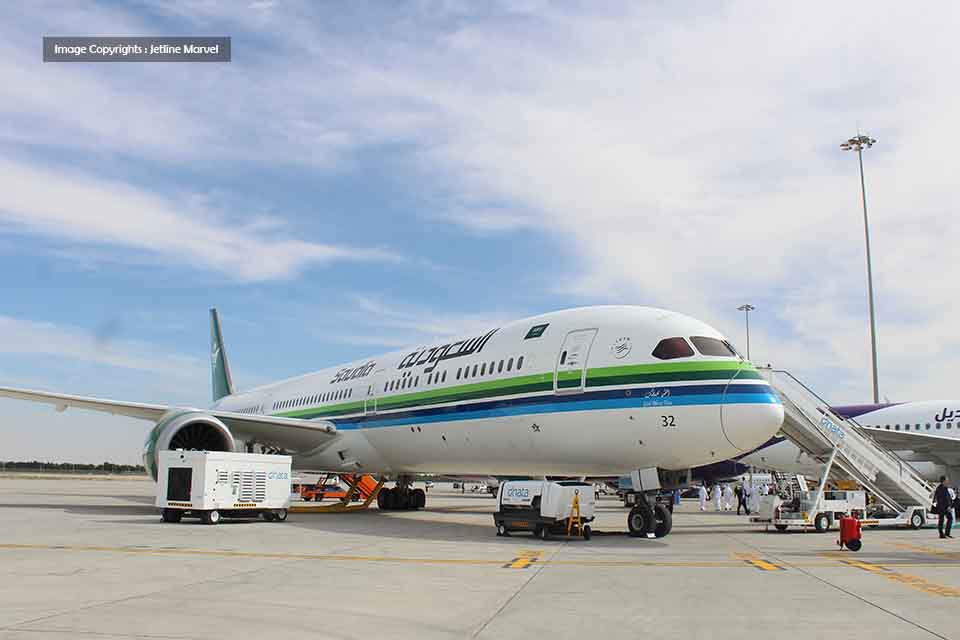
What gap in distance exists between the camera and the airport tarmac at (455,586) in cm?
677

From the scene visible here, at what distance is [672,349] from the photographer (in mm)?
15133

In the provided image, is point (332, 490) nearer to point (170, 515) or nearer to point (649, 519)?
point (170, 515)

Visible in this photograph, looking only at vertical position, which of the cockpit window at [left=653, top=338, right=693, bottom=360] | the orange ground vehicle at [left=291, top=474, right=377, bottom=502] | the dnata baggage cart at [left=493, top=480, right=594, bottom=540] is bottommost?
the orange ground vehicle at [left=291, top=474, right=377, bottom=502]

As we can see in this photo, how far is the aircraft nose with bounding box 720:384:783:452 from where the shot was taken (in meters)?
14.3

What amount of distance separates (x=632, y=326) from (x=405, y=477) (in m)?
12.5

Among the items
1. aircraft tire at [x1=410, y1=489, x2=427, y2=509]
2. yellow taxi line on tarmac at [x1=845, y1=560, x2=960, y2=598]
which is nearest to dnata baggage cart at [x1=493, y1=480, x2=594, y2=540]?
yellow taxi line on tarmac at [x1=845, y1=560, x2=960, y2=598]

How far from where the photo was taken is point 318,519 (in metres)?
21.0

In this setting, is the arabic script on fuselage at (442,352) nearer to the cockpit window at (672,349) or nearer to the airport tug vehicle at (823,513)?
the cockpit window at (672,349)

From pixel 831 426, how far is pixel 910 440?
1253 cm

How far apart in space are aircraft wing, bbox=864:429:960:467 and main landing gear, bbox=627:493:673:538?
1634cm

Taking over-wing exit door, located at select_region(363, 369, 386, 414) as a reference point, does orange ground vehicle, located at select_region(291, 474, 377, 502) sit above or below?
below

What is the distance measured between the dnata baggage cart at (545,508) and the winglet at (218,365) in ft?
87.1

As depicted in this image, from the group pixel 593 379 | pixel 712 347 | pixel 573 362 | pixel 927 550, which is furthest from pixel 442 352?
pixel 927 550

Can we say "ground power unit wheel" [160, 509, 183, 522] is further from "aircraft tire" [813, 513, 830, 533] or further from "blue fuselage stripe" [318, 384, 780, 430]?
"aircraft tire" [813, 513, 830, 533]
